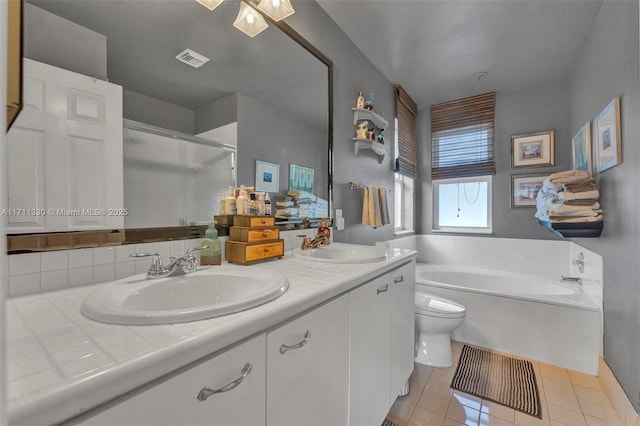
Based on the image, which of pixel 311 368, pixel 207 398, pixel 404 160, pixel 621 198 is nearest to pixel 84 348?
pixel 207 398

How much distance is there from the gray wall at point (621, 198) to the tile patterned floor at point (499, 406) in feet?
0.71

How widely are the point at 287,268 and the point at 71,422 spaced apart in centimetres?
77

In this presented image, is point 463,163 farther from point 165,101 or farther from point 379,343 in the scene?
point 165,101

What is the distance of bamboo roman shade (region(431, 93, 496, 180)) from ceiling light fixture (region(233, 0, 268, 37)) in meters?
2.67

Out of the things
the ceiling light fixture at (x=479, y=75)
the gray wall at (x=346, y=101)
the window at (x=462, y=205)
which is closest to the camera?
the gray wall at (x=346, y=101)

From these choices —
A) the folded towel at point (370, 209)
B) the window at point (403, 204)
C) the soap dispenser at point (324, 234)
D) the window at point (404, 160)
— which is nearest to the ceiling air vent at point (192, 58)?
the soap dispenser at point (324, 234)

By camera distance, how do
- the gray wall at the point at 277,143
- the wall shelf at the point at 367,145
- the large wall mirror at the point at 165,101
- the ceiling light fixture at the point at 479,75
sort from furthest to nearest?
the ceiling light fixture at the point at 479,75, the wall shelf at the point at 367,145, the gray wall at the point at 277,143, the large wall mirror at the point at 165,101

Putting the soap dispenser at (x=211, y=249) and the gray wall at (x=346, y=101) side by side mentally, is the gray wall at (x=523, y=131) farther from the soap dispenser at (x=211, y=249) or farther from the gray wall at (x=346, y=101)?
the soap dispenser at (x=211, y=249)

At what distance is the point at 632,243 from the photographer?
54.2 inches

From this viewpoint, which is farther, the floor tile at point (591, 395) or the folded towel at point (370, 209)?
the folded towel at point (370, 209)

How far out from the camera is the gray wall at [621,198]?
4.39 feet

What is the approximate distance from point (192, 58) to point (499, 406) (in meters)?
2.42

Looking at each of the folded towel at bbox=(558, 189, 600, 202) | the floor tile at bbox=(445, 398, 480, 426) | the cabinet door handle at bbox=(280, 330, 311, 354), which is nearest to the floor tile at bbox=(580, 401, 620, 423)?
the floor tile at bbox=(445, 398, 480, 426)

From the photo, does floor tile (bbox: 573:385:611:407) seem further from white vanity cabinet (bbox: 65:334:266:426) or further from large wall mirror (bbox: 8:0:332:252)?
large wall mirror (bbox: 8:0:332:252)
